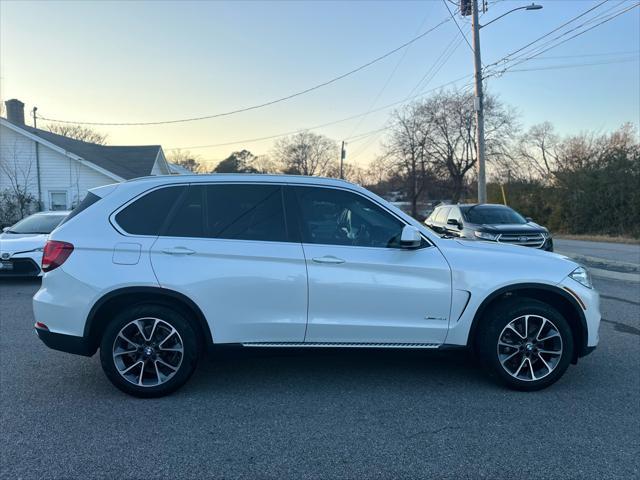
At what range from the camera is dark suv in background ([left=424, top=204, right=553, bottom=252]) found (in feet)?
35.6

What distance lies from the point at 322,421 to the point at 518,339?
1840 millimetres

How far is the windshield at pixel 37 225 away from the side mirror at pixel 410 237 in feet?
29.9

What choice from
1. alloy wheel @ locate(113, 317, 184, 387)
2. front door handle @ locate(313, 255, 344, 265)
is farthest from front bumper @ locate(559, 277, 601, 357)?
alloy wheel @ locate(113, 317, 184, 387)

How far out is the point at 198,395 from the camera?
3.92 meters

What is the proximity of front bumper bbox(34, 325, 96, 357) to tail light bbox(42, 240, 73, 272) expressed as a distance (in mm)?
541

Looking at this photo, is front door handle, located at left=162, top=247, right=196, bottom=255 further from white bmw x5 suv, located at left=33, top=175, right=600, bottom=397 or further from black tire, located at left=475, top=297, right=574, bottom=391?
black tire, located at left=475, top=297, right=574, bottom=391

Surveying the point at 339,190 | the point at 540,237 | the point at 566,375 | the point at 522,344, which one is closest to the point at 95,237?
the point at 339,190

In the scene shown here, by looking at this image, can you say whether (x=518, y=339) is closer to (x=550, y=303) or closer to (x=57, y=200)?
(x=550, y=303)

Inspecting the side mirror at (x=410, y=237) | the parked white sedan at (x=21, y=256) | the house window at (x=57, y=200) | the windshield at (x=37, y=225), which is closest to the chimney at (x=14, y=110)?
the house window at (x=57, y=200)

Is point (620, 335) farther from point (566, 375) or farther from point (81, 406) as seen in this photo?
point (81, 406)

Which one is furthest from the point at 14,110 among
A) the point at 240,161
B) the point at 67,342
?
the point at 240,161

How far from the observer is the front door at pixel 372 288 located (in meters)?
3.84

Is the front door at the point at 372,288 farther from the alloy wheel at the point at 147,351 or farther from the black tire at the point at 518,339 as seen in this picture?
the alloy wheel at the point at 147,351

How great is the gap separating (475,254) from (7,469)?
146 inches
